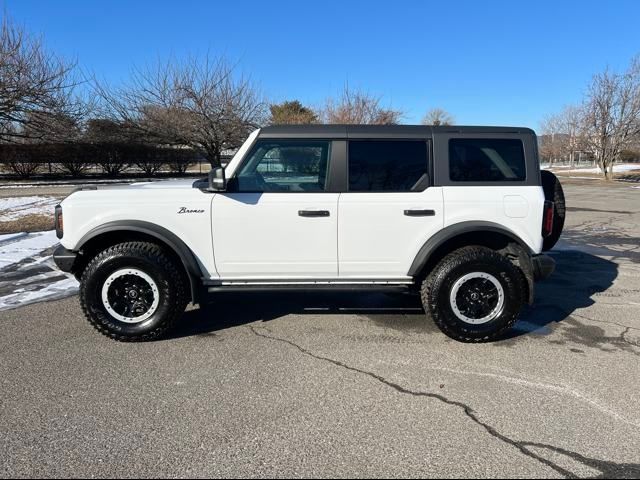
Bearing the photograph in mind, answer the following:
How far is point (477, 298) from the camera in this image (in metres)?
4.13

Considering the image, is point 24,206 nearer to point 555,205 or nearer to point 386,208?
point 386,208

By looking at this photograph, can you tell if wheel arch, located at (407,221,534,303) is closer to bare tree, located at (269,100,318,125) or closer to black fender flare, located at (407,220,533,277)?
black fender flare, located at (407,220,533,277)

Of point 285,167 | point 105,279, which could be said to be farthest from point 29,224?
point 285,167

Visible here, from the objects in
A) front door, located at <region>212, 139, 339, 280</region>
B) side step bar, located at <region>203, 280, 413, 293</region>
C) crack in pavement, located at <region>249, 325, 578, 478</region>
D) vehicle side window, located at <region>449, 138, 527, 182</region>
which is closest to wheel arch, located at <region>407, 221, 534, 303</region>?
side step bar, located at <region>203, 280, 413, 293</region>

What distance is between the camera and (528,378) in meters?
3.44

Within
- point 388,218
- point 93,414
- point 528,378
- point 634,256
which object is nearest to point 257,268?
point 388,218

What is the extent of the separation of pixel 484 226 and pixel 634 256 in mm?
5509

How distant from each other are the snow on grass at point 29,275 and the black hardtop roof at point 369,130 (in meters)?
3.41

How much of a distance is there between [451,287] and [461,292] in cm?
13

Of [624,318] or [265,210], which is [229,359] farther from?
[624,318]

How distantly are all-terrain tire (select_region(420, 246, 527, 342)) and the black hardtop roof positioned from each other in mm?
1137

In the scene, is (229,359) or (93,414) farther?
(229,359)

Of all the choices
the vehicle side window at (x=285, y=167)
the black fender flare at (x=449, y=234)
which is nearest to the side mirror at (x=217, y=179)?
the vehicle side window at (x=285, y=167)

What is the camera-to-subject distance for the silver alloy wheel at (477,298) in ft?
13.4
